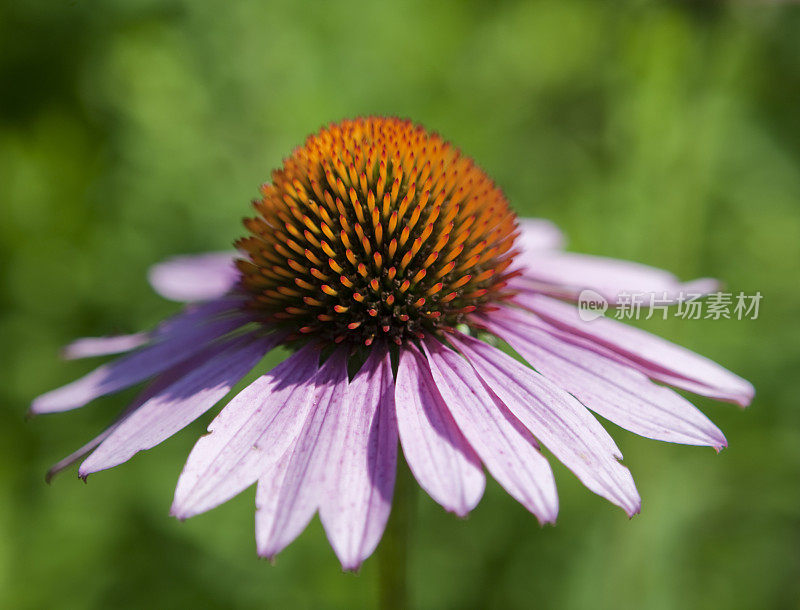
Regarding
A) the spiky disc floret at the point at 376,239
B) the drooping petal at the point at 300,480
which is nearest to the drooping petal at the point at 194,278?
the spiky disc floret at the point at 376,239

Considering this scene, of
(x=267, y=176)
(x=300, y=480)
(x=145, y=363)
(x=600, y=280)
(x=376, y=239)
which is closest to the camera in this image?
(x=300, y=480)

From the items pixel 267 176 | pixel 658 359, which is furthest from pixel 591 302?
pixel 267 176

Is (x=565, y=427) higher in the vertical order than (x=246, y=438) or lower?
higher

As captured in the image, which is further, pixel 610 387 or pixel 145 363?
pixel 145 363

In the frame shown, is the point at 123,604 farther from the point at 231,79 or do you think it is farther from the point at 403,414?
the point at 231,79

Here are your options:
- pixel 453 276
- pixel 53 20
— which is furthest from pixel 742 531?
pixel 53 20

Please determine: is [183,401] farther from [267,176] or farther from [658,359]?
[267,176]
